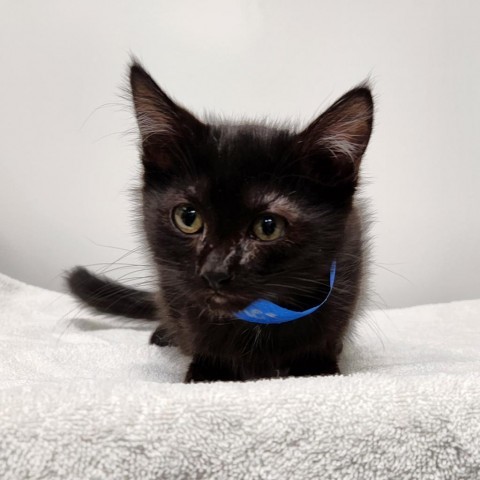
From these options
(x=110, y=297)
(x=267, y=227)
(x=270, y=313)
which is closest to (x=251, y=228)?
(x=267, y=227)

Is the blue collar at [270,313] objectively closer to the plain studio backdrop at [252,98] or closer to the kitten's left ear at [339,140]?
the kitten's left ear at [339,140]

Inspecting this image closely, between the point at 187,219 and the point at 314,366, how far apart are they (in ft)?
1.17

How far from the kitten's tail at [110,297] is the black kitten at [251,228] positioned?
0.42 metres

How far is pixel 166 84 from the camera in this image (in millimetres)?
1647

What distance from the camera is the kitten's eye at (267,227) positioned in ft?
2.65

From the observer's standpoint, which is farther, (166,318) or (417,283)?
(417,283)

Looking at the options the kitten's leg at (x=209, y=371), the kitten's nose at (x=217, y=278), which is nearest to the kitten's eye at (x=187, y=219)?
the kitten's nose at (x=217, y=278)

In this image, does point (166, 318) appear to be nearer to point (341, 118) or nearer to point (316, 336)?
point (316, 336)

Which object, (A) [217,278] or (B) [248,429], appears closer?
(B) [248,429]

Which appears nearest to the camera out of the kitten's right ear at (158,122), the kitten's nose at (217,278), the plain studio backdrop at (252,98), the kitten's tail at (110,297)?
the kitten's nose at (217,278)

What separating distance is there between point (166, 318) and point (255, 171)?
371 millimetres

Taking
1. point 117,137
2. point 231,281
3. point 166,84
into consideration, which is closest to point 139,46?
point 166,84

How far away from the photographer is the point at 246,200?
2.64 feet

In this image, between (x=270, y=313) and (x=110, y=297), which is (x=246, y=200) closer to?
(x=270, y=313)
